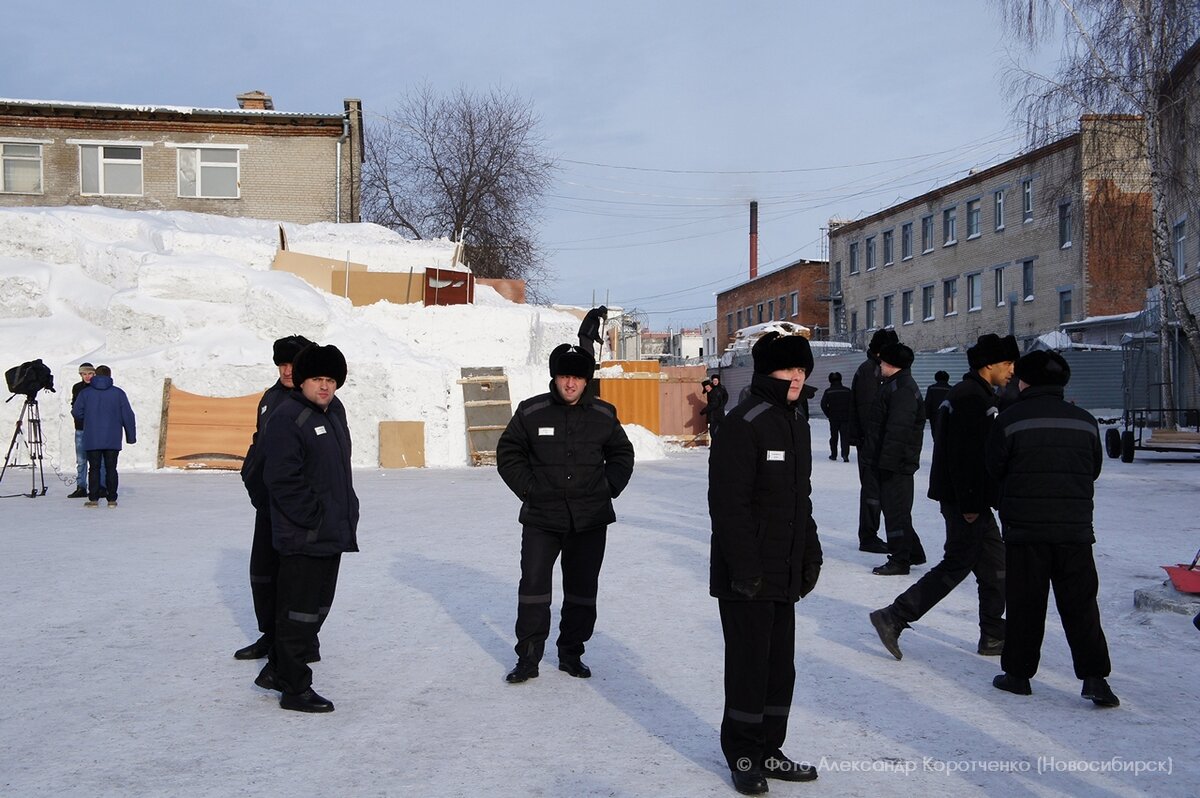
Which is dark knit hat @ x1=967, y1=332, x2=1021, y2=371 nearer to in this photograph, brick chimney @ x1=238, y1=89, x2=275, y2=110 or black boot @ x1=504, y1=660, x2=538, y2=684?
black boot @ x1=504, y1=660, x2=538, y2=684

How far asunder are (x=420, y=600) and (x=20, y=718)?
122 inches

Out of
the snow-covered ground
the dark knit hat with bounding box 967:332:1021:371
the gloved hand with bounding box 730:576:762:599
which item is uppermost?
the dark knit hat with bounding box 967:332:1021:371

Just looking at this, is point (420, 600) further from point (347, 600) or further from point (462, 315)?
point (462, 315)

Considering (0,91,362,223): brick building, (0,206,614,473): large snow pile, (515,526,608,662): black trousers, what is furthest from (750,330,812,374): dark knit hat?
(0,91,362,223): brick building

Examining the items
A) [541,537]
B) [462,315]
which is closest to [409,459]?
[462,315]

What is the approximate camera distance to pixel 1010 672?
17.7 feet

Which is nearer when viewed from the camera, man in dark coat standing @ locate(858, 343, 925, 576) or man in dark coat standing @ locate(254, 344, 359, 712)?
man in dark coat standing @ locate(254, 344, 359, 712)

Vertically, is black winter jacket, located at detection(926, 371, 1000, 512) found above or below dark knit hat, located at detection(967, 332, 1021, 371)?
below

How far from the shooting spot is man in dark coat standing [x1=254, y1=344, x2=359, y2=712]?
5074mm

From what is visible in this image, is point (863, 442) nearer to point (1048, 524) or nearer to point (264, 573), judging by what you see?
point (1048, 524)

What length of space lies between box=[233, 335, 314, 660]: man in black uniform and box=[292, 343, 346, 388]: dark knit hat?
20.4 inches

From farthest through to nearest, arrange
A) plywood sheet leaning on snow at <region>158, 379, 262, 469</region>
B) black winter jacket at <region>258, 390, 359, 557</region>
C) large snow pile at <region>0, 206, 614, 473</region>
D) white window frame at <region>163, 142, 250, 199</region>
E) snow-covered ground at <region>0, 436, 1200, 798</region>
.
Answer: white window frame at <region>163, 142, 250, 199</region> → large snow pile at <region>0, 206, 614, 473</region> → plywood sheet leaning on snow at <region>158, 379, 262, 469</region> → black winter jacket at <region>258, 390, 359, 557</region> → snow-covered ground at <region>0, 436, 1200, 798</region>

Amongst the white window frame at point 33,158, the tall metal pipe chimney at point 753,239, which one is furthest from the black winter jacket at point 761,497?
the tall metal pipe chimney at point 753,239

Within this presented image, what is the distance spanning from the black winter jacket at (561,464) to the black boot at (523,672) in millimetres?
736
